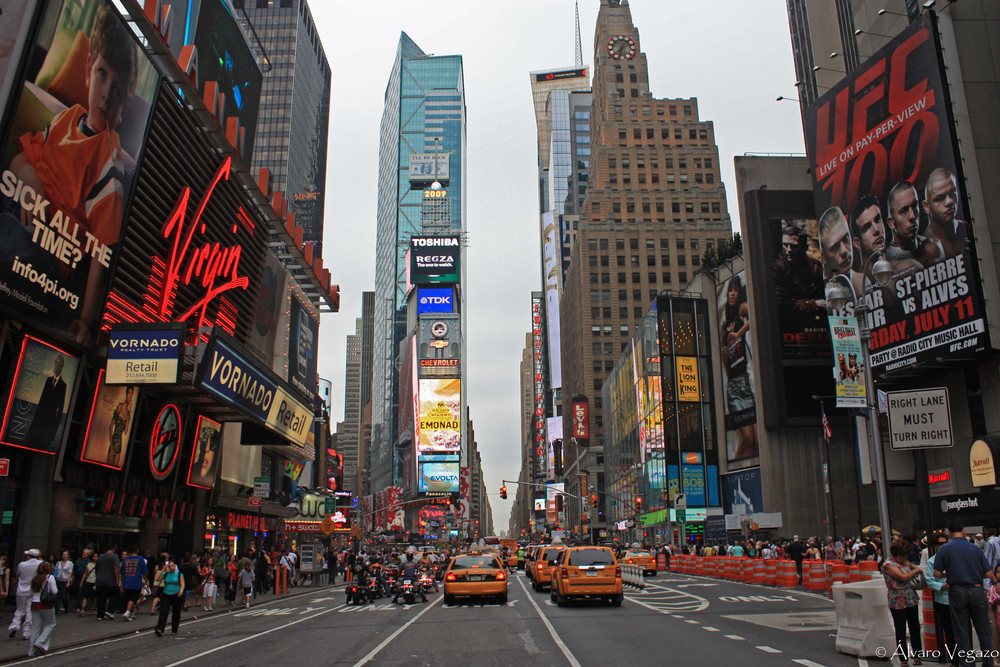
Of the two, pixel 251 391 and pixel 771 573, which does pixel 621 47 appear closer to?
pixel 251 391

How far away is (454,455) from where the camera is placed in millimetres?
155250

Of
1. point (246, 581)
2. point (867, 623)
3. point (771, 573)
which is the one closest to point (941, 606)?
point (867, 623)

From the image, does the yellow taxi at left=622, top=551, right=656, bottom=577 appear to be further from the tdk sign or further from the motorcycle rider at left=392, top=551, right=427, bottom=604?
the tdk sign

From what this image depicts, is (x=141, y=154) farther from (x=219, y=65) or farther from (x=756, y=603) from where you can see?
(x=756, y=603)

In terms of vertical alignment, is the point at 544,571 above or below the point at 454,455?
below

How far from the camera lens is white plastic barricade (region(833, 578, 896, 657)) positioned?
36.5ft

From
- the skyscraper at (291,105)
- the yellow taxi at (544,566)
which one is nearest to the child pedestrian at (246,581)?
the yellow taxi at (544,566)

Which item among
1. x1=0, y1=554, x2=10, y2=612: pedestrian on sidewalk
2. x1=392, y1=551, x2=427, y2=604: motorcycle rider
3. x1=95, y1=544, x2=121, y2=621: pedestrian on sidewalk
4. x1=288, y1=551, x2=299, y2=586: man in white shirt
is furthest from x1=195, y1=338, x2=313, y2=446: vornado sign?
x1=392, y1=551, x2=427, y2=604: motorcycle rider

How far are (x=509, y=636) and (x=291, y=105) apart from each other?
135887 mm

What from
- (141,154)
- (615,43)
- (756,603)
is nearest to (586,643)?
(756,603)

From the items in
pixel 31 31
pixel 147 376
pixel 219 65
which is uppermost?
pixel 219 65

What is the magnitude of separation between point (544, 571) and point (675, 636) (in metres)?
15.6

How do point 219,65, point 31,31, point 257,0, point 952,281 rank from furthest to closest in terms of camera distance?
1. point 257,0
2. point 219,65
3. point 952,281
4. point 31,31

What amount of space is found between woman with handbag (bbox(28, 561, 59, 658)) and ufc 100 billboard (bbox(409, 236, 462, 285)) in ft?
489
